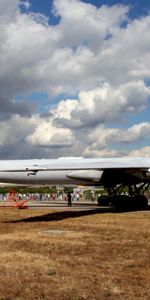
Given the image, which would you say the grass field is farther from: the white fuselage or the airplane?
the white fuselage

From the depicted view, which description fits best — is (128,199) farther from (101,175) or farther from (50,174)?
(50,174)

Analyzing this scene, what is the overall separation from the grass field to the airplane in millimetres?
8245

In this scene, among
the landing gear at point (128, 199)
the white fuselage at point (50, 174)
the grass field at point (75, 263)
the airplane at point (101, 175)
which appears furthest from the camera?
the white fuselage at point (50, 174)

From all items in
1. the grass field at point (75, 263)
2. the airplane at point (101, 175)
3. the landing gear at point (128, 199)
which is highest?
the airplane at point (101, 175)

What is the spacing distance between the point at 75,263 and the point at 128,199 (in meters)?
19.6

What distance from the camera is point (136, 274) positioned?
26.1 feet

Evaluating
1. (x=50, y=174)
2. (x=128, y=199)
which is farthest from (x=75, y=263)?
(x=50, y=174)

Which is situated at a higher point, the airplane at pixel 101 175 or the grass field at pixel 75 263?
the airplane at pixel 101 175

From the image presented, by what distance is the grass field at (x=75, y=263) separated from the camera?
6.81 meters

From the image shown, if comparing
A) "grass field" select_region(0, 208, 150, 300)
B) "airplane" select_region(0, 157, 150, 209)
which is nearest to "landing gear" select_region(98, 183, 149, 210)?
"airplane" select_region(0, 157, 150, 209)

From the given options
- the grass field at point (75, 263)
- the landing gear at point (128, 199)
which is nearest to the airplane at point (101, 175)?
the landing gear at point (128, 199)

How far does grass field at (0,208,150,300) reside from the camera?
6809 millimetres

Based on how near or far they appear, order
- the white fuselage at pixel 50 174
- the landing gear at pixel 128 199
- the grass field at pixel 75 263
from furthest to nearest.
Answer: the white fuselage at pixel 50 174 → the landing gear at pixel 128 199 → the grass field at pixel 75 263

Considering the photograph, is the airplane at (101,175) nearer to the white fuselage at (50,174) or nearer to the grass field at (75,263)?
the white fuselage at (50,174)
